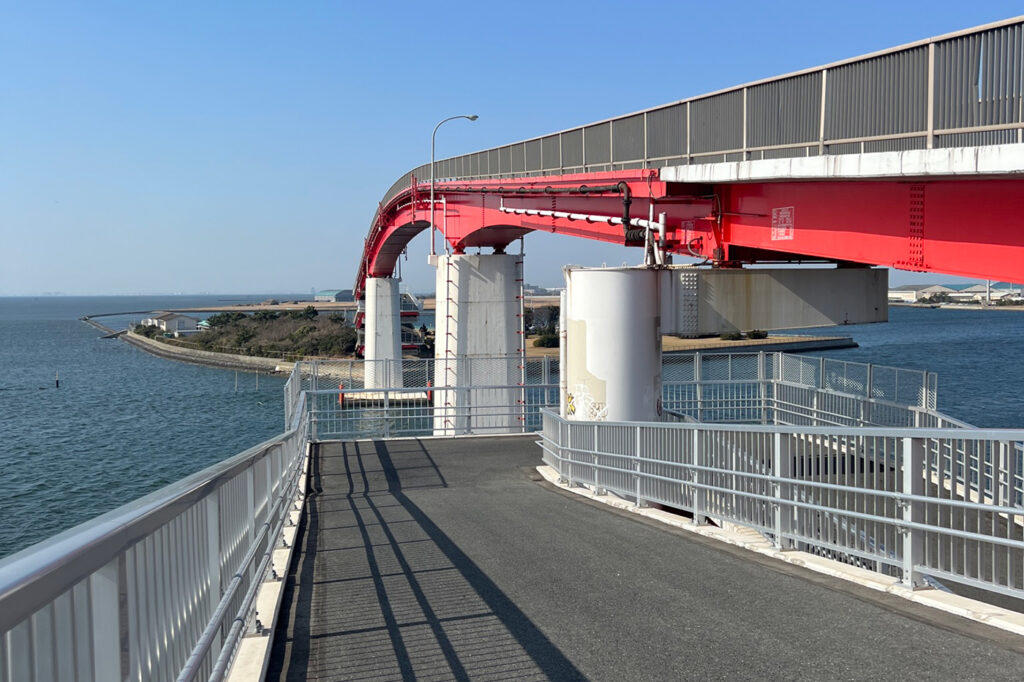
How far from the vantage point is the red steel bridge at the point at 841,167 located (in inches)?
348

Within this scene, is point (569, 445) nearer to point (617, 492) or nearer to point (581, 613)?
point (617, 492)

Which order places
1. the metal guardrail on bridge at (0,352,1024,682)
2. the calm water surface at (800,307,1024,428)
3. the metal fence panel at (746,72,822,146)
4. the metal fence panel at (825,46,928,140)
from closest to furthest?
the metal guardrail on bridge at (0,352,1024,682) → the metal fence panel at (825,46,928,140) → the metal fence panel at (746,72,822,146) → the calm water surface at (800,307,1024,428)

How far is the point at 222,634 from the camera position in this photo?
5.12 metres

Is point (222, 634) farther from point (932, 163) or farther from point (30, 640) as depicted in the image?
point (932, 163)

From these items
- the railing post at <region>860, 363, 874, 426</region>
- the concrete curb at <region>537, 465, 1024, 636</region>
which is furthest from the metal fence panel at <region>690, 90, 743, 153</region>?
the concrete curb at <region>537, 465, 1024, 636</region>

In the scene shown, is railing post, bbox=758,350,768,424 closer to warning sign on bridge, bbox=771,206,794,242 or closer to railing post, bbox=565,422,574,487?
railing post, bbox=565,422,574,487

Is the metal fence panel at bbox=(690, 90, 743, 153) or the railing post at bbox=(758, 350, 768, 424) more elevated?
the metal fence panel at bbox=(690, 90, 743, 153)

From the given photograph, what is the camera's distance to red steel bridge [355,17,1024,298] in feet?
29.0

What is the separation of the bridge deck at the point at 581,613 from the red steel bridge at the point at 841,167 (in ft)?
13.9

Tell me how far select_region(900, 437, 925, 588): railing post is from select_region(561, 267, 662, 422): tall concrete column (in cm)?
788

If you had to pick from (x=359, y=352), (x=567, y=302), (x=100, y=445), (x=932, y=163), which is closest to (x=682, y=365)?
(x=359, y=352)

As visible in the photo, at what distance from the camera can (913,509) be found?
704cm

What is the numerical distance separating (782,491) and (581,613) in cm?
293

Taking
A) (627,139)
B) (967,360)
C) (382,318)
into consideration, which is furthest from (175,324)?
(627,139)
